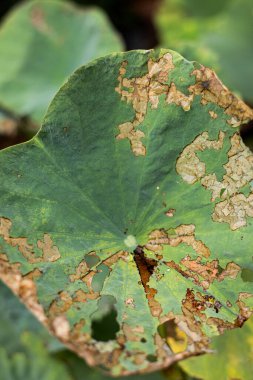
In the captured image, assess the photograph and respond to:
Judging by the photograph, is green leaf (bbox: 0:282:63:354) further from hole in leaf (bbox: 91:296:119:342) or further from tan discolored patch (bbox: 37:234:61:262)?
tan discolored patch (bbox: 37:234:61:262)

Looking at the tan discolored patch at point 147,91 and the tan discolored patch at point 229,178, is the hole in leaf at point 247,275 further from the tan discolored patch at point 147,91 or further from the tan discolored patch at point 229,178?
the tan discolored patch at point 147,91

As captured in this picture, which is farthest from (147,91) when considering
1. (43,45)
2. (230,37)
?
(230,37)

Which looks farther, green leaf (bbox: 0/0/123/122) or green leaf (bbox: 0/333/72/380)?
green leaf (bbox: 0/0/123/122)

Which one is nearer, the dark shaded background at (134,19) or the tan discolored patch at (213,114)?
the tan discolored patch at (213,114)

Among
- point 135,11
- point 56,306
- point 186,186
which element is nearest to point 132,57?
point 186,186

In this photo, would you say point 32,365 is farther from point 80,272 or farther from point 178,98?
point 178,98

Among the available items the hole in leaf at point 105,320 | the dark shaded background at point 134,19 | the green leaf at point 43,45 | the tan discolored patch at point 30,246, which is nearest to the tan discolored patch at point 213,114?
the tan discolored patch at point 30,246

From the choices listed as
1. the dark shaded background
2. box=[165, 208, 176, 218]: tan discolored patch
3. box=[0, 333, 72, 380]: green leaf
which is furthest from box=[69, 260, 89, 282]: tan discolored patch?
the dark shaded background
